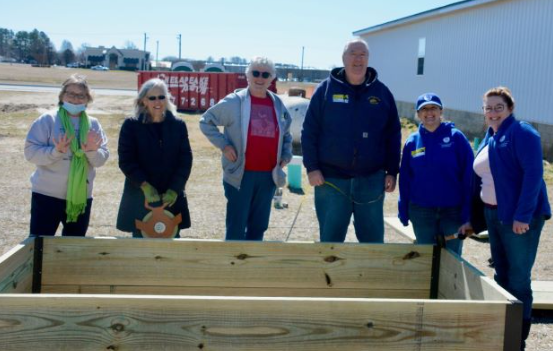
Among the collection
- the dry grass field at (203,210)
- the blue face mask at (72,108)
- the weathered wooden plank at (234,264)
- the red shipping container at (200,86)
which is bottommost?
the dry grass field at (203,210)

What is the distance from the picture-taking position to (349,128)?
4293 millimetres

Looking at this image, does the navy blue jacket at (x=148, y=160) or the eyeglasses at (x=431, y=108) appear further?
the navy blue jacket at (x=148, y=160)

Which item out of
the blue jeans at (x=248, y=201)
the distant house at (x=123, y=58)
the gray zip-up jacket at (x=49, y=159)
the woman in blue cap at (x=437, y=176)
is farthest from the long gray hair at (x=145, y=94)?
the distant house at (x=123, y=58)

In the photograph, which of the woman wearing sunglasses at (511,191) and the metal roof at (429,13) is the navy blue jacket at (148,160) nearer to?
the woman wearing sunglasses at (511,191)

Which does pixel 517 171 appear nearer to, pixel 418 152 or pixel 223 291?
pixel 418 152

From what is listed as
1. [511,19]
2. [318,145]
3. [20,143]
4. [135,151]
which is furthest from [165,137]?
[511,19]

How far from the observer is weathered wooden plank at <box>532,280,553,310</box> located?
4879 millimetres

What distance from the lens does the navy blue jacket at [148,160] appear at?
4.40 m

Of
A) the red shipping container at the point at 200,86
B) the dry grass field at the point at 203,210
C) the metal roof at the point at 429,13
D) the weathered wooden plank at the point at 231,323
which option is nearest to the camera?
the weathered wooden plank at the point at 231,323

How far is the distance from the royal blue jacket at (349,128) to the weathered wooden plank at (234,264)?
29.3 inches

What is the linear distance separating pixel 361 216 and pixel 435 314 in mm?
1692

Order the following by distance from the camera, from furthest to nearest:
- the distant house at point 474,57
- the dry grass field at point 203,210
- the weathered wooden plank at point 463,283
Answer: the distant house at point 474,57, the dry grass field at point 203,210, the weathered wooden plank at point 463,283

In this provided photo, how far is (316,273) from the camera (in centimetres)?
385

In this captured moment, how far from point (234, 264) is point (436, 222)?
144 cm
